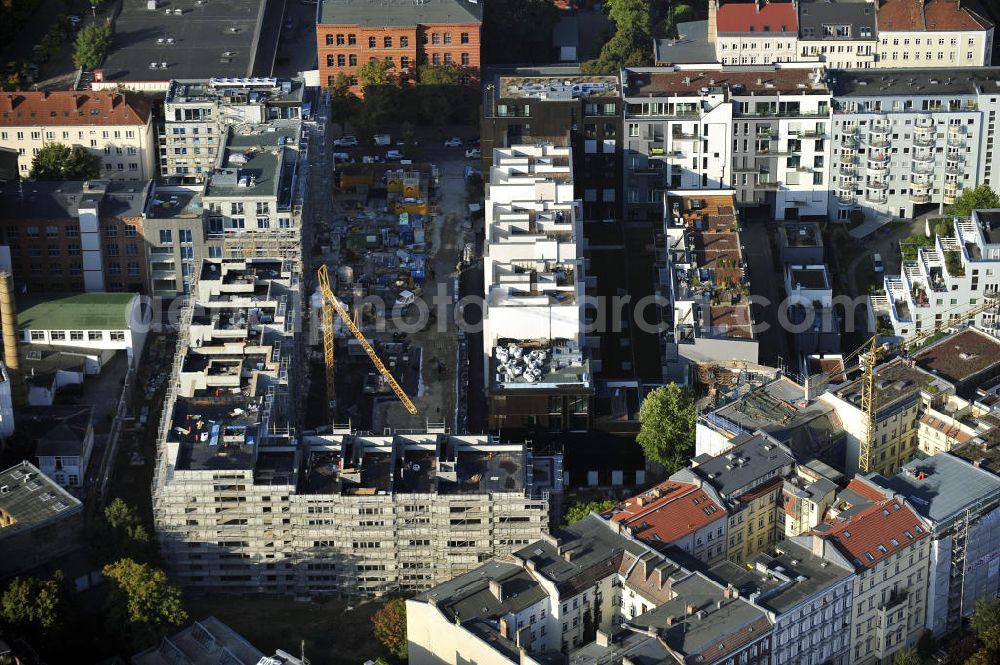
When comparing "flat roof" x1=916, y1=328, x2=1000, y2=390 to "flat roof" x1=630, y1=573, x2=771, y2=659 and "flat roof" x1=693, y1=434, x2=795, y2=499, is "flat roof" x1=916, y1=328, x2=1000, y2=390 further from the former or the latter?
"flat roof" x1=630, y1=573, x2=771, y2=659

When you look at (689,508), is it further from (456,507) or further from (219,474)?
(219,474)

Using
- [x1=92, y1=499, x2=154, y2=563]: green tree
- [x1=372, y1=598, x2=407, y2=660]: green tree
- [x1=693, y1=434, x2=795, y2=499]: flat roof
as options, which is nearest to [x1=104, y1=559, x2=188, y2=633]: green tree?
[x1=92, y1=499, x2=154, y2=563]: green tree

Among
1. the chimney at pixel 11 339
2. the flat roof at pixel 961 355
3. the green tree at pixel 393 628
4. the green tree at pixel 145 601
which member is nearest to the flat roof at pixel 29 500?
the green tree at pixel 145 601

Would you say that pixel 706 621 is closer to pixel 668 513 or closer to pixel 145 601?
pixel 668 513

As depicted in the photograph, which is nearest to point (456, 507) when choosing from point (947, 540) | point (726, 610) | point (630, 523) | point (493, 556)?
point (493, 556)

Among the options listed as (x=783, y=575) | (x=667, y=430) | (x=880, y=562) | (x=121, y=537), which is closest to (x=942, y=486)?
→ (x=880, y=562)

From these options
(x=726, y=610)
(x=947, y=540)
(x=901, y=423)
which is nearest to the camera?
(x=726, y=610)
